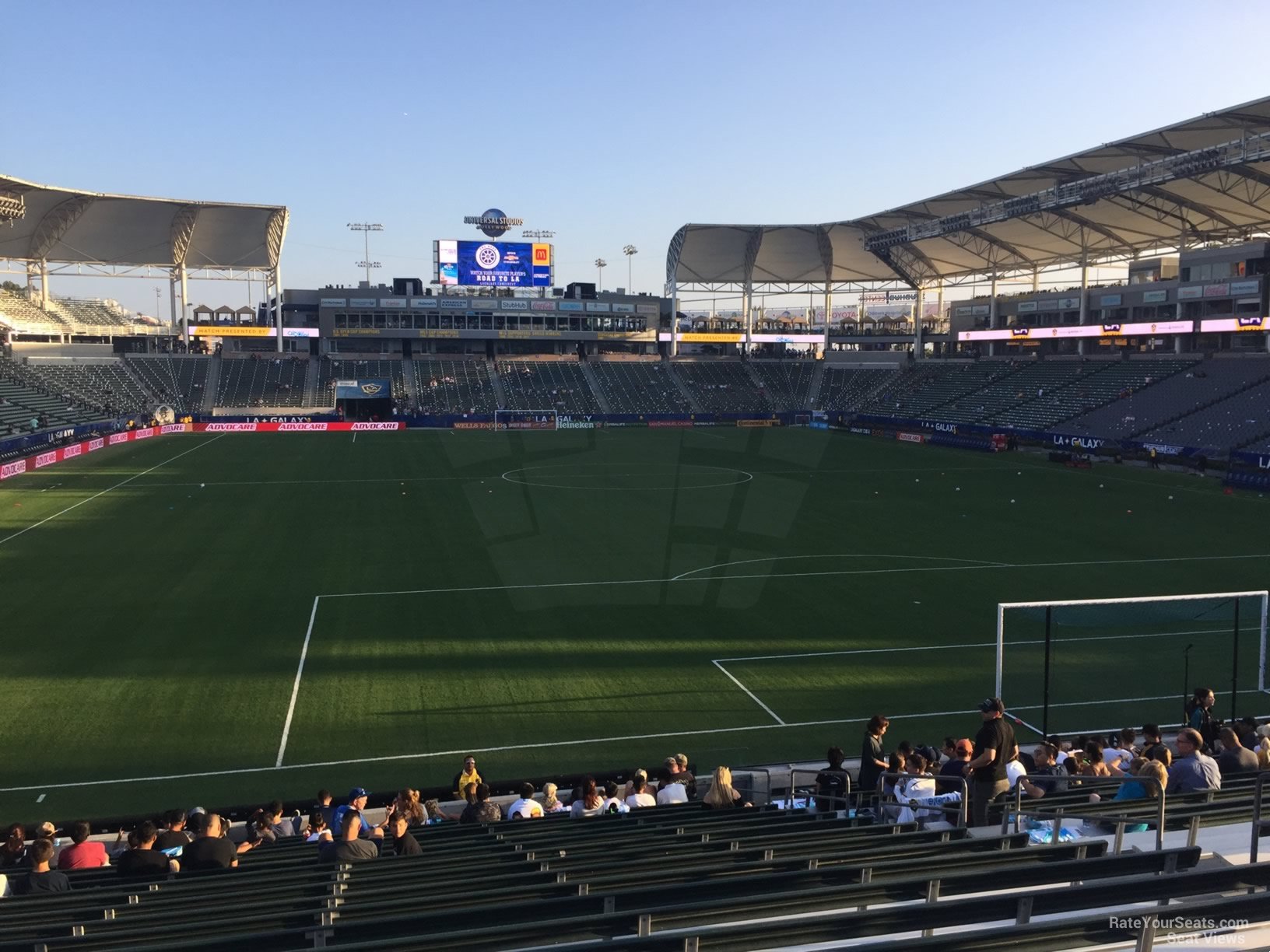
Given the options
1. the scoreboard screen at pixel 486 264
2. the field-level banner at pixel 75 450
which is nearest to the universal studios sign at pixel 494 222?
the scoreboard screen at pixel 486 264

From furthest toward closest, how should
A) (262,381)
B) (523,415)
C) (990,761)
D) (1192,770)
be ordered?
1. (262,381)
2. (523,415)
3. (1192,770)
4. (990,761)

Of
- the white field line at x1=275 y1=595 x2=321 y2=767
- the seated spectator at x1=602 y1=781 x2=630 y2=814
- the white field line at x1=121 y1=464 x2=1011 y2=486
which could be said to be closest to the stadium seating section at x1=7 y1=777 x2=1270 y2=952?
the seated spectator at x1=602 y1=781 x2=630 y2=814

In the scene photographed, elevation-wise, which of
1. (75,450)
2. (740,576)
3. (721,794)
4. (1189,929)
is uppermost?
(75,450)

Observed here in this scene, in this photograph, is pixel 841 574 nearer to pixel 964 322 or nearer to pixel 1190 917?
pixel 1190 917

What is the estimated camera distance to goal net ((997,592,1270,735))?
17766 millimetres

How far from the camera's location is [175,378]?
91.7 metres

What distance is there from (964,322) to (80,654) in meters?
89.9

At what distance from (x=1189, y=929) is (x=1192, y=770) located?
6.71 metres

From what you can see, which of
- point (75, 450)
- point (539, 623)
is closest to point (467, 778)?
point (539, 623)

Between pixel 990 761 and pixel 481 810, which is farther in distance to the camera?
pixel 481 810

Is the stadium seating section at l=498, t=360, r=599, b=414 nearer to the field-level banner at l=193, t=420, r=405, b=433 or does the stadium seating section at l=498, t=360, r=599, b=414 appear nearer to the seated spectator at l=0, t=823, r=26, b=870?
the field-level banner at l=193, t=420, r=405, b=433

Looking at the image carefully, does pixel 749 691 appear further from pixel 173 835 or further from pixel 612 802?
pixel 173 835

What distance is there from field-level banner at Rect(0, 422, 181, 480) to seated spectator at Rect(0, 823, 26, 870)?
1854 inches

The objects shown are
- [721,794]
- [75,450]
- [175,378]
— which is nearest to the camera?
[721,794]
